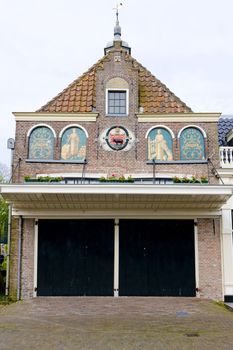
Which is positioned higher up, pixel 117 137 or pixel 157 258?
pixel 117 137

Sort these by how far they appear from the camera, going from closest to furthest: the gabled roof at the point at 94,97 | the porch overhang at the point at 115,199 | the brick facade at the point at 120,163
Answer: the porch overhang at the point at 115,199 → the brick facade at the point at 120,163 → the gabled roof at the point at 94,97

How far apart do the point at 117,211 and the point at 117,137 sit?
271 cm

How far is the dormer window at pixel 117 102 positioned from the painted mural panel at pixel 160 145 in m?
1.38

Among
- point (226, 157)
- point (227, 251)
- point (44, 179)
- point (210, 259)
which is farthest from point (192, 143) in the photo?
point (44, 179)

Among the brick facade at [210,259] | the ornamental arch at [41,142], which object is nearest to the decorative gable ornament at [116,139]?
the ornamental arch at [41,142]

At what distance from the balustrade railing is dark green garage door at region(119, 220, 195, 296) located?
247 centimetres

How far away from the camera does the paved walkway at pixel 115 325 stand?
7773mm

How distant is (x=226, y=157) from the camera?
15047 millimetres

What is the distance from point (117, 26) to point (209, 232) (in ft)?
35.4

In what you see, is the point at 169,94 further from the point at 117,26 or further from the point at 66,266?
the point at 66,266

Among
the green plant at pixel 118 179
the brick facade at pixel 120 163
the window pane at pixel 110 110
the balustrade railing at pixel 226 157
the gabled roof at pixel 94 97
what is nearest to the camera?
the green plant at pixel 118 179

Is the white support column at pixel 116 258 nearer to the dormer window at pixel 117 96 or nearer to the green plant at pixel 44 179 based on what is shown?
the green plant at pixel 44 179

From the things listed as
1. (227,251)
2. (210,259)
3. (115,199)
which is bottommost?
(210,259)

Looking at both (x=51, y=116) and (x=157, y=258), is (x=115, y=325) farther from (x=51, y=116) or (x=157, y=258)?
(x=51, y=116)
